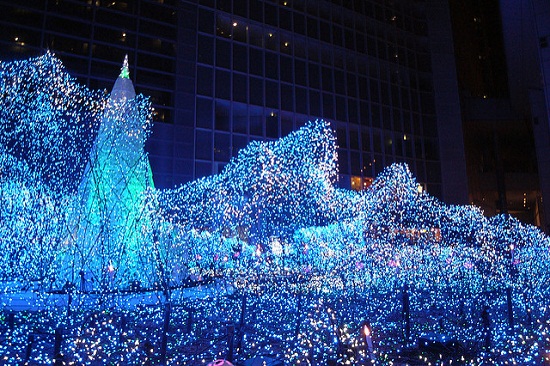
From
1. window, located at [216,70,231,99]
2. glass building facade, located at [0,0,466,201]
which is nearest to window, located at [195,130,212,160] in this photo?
glass building facade, located at [0,0,466,201]

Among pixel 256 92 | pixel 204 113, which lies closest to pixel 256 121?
pixel 256 92

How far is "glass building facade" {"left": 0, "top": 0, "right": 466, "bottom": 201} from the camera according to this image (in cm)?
2439

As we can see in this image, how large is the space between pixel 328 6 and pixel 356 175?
43.5 feet

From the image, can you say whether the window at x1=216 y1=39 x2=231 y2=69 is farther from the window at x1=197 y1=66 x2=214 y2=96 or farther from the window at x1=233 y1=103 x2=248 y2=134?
the window at x1=233 y1=103 x2=248 y2=134

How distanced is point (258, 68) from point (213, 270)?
1926cm

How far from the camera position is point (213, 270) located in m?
13.1

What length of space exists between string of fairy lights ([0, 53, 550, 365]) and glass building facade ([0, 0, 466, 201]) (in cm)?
402

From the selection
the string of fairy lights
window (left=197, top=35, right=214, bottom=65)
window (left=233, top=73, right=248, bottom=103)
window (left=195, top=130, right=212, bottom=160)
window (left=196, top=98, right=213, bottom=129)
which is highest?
window (left=197, top=35, right=214, bottom=65)

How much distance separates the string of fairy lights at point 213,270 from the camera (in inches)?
283

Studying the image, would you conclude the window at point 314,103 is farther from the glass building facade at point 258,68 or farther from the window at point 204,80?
the window at point 204,80

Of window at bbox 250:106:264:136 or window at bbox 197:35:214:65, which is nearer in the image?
window at bbox 197:35:214:65

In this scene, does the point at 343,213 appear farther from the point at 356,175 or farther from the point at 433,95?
the point at 433,95

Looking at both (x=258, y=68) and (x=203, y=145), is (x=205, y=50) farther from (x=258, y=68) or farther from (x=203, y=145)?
(x=203, y=145)

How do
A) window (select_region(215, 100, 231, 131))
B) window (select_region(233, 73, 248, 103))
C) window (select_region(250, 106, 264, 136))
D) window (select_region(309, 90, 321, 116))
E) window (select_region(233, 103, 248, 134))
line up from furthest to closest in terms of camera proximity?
1. window (select_region(309, 90, 321, 116))
2. window (select_region(250, 106, 264, 136))
3. window (select_region(233, 73, 248, 103))
4. window (select_region(233, 103, 248, 134))
5. window (select_region(215, 100, 231, 131))
